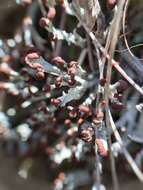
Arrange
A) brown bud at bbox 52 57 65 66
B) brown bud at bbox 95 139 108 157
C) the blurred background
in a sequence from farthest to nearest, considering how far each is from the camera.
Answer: the blurred background
brown bud at bbox 52 57 65 66
brown bud at bbox 95 139 108 157

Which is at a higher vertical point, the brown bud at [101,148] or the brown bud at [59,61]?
the brown bud at [59,61]

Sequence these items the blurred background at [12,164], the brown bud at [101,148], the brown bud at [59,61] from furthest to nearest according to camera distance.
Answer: the blurred background at [12,164]
the brown bud at [59,61]
the brown bud at [101,148]

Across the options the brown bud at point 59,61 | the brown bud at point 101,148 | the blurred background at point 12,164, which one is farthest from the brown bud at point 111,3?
the blurred background at point 12,164

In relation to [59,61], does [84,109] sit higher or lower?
lower

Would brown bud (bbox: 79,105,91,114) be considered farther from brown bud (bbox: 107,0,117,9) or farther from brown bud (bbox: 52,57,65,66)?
brown bud (bbox: 107,0,117,9)

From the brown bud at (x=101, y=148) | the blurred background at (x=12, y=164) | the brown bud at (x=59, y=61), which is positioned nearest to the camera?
the brown bud at (x=101, y=148)

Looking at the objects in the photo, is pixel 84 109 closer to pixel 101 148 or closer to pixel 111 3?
pixel 101 148

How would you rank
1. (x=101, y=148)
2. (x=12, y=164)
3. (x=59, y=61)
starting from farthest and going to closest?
(x=12, y=164), (x=59, y=61), (x=101, y=148)

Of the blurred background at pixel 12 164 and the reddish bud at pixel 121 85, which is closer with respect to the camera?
the reddish bud at pixel 121 85

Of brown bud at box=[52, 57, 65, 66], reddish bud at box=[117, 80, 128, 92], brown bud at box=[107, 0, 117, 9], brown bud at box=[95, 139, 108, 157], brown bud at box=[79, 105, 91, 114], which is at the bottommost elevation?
brown bud at box=[95, 139, 108, 157]

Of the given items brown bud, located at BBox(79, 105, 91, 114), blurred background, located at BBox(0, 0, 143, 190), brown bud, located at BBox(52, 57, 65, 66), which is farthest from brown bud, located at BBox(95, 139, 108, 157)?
blurred background, located at BBox(0, 0, 143, 190)

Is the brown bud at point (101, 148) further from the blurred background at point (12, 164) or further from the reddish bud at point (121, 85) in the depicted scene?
the blurred background at point (12, 164)

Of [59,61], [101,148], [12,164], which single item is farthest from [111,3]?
[12,164]
